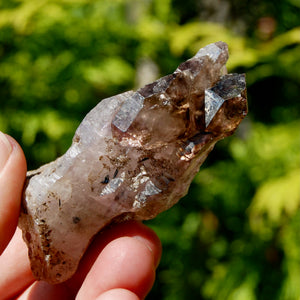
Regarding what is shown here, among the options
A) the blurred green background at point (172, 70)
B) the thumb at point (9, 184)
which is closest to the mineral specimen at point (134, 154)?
the thumb at point (9, 184)

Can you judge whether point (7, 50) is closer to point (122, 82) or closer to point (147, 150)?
point (122, 82)

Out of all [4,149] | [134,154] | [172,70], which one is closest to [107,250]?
[134,154]

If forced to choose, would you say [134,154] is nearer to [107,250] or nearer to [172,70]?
[107,250]

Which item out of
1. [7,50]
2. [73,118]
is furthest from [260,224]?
[7,50]

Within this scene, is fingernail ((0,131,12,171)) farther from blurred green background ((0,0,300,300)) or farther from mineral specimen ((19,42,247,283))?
blurred green background ((0,0,300,300))

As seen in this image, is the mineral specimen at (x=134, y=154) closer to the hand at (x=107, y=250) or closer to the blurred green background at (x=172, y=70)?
the hand at (x=107, y=250)

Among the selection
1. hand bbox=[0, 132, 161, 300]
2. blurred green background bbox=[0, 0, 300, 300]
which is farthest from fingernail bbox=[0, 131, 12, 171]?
blurred green background bbox=[0, 0, 300, 300]
